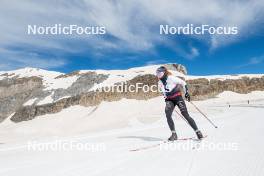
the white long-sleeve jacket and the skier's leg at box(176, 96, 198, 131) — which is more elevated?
the white long-sleeve jacket

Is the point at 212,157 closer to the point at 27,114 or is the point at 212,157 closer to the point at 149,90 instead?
the point at 149,90

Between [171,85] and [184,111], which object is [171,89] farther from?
[184,111]

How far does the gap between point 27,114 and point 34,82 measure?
22.2 meters

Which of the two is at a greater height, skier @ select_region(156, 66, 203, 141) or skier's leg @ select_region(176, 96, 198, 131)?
skier @ select_region(156, 66, 203, 141)

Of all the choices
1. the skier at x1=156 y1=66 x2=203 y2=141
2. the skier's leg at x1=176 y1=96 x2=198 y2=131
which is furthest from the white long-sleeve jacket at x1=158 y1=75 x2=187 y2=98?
the skier's leg at x1=176 y1=96 x2=198 y2=131

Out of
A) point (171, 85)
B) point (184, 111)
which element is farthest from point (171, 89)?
point (184, 111)

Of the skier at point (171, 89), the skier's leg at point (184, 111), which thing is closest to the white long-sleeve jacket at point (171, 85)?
the skier at point (171, 89)

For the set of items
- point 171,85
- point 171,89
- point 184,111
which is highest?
point 171,85

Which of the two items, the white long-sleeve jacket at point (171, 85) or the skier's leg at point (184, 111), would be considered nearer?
the skier's leg at point (184, 111)

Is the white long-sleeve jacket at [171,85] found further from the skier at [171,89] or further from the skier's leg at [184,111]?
the skier's leg at [184,111]

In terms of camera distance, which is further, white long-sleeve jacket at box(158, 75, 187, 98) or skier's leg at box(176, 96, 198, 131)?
white long-sleeve jacket at box(158, 75, 187, 98)

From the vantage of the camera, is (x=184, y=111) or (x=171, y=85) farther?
(x=171, y=85)

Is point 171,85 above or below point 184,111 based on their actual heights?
above

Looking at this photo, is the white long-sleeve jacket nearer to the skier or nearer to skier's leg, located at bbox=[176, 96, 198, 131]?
the skier
